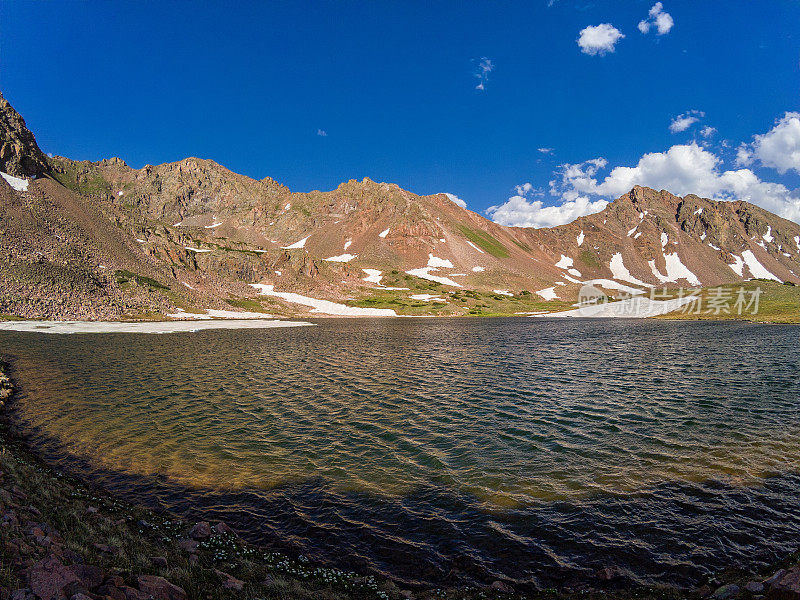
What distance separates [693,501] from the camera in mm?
16797

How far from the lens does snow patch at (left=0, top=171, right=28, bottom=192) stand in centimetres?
17698

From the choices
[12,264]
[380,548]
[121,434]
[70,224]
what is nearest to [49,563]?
[380,548]

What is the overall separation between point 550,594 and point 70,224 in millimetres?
227688

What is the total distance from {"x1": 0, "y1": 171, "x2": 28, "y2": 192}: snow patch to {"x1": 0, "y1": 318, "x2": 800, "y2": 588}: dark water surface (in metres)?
195

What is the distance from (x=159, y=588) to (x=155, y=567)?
1.84 metres

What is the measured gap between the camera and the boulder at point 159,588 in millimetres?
8406

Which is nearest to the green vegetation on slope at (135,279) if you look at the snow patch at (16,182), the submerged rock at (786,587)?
the snow patch at (16,182)

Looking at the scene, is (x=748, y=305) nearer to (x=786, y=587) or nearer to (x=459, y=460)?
(x=459, y=460)

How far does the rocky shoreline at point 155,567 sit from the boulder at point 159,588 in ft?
0.07

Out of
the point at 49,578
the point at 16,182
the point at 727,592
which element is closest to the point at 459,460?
the point at 727,592

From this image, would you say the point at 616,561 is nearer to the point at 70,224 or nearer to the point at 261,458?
→ the point at 261,458

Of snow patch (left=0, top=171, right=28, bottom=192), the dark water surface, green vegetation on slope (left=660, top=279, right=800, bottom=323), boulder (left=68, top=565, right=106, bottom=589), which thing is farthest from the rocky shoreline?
snow patch (left=0, top=171, right=28, bottom=192)

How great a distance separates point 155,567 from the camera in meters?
10.0

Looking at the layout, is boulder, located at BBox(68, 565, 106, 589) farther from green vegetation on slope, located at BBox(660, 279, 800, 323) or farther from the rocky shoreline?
green vegetation on slope, located at BBox(660, 279, 800, 323)
